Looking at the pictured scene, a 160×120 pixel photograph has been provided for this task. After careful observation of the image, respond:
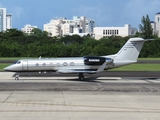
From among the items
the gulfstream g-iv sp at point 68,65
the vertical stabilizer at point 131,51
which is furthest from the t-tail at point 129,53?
the gulfstream g-iv sp at point 68,65

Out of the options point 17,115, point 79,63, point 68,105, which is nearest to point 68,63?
point 79,63

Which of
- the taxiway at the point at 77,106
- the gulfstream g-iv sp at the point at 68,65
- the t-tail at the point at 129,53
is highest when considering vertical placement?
the t-tail at the point at 129,53

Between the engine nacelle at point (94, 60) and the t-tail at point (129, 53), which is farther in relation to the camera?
the t-tail at point (129, 53)

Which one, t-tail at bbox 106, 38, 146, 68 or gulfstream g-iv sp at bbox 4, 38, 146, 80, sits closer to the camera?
gulfstream g-iv sp at bbox 4, 38, 146, 80

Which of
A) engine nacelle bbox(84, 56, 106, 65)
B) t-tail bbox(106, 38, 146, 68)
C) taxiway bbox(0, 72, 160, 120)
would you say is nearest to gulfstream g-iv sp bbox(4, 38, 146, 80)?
engine nacelle bbox(84, 56, 106, 65)

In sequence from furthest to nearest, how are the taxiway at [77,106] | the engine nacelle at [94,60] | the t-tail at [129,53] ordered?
the t-tail at [129,53]
the engine nacelle at [94,60]
the taxiway at [77,106]

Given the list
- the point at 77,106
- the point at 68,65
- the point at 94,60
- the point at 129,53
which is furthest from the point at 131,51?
the point at 77,106

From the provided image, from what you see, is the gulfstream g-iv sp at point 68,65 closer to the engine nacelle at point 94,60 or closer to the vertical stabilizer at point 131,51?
the engine nacelle at point 94,60

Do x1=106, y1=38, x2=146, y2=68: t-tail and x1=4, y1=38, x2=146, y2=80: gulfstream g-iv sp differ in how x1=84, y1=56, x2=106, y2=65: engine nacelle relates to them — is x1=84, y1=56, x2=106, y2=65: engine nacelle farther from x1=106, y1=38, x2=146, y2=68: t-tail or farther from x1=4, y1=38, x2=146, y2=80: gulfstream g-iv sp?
x1=106, y1=38, x2=146, y2=68: t-tail

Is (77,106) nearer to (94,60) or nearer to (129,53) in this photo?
(94,60)

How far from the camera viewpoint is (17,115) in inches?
589

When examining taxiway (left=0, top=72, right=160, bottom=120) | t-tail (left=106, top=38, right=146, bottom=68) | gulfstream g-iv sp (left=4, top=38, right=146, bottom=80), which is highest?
t-tail (left=106, top=38, right=146, bottom=68)

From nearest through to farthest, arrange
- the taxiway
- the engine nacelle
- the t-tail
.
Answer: the taxiway, the engine nacelle, the t-tail

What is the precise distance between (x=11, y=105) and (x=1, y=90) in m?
7.55
